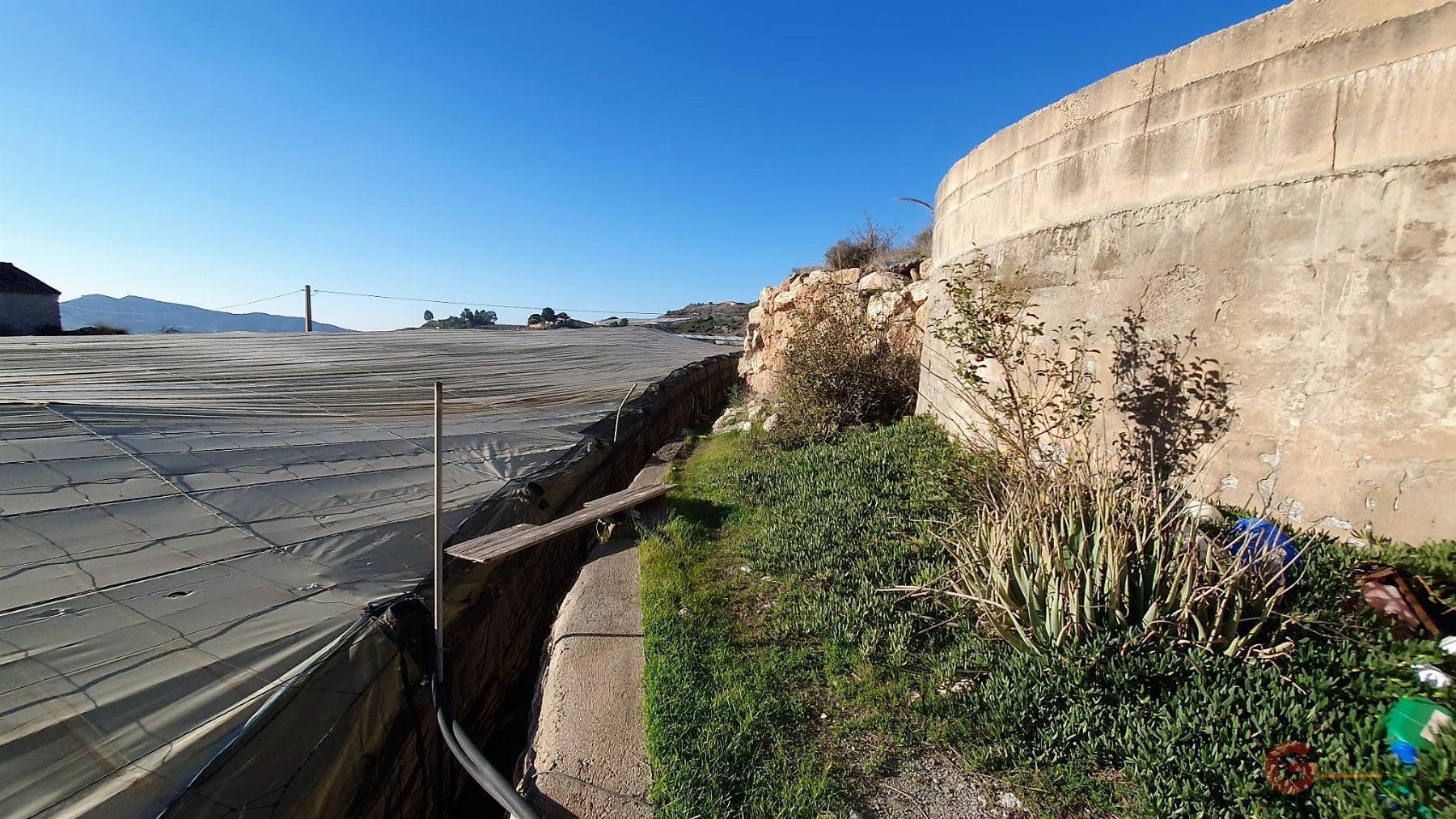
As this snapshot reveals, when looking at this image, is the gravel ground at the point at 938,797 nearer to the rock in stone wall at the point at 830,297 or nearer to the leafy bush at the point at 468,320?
the rock in stone wall at the point at 830,297

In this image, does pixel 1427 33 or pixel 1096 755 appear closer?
pixel 1096 755

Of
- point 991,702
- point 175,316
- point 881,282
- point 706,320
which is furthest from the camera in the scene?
point 175,316

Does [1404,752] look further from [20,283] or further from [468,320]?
[20,283]

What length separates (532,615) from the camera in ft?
15.9

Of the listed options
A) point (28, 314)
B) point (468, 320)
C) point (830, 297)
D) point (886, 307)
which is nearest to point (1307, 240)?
point (886, 307)

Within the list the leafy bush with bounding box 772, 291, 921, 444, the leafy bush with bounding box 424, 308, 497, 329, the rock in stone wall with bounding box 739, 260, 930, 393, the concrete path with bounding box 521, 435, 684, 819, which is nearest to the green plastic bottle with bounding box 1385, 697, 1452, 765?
the concrete path with bounding box 521, 435, 684, 819

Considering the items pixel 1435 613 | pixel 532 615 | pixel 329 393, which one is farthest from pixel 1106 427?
pixel 329 393

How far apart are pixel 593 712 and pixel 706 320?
24.6 m

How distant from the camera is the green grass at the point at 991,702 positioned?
1.93 meters

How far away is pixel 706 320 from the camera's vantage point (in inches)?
1053

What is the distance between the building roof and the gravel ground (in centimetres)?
2733

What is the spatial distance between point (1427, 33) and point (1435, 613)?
95.9 inches

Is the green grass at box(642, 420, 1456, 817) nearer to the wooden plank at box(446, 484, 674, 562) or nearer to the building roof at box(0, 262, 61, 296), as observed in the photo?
the wooden plank at box(446, 484, 674, 562)

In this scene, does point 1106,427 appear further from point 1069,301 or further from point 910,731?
point 910,731
